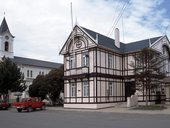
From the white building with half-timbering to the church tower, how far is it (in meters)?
40.9

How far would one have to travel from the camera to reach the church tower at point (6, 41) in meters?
75.1

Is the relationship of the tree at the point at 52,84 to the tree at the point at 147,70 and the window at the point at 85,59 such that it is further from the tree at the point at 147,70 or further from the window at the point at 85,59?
the tree at the point at 147,70

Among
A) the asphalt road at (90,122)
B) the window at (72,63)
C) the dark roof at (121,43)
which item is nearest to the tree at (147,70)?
the dark roof at (121,43)

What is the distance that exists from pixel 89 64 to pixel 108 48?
133 inches

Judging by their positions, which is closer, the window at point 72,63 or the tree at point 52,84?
the window at point 72,63

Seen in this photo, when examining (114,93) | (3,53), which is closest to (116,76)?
(114,93)

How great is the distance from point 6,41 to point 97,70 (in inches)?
1928

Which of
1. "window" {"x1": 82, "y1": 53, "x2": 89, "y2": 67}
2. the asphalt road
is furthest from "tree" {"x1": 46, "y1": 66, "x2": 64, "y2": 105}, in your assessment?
the asphalt road

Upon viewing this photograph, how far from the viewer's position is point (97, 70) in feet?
112

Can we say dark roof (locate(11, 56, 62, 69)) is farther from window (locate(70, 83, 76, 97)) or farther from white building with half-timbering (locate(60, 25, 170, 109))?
window (locate(70, 83, 76, 97))

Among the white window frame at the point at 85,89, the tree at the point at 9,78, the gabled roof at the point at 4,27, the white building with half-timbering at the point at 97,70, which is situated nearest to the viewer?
the white building with half-timbering at the point at 97,70

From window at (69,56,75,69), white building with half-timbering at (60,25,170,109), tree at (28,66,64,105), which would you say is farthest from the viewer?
tree at (28,66,64,105)

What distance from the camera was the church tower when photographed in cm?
7512

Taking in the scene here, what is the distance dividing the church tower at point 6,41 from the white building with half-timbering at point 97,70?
40854mm
